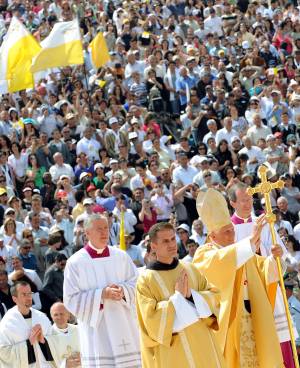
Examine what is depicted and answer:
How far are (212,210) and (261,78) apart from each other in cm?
1593

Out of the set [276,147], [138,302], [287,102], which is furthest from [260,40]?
[138,302]

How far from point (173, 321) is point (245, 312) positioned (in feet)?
5.15

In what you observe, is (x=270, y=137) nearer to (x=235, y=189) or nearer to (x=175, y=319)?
(x=235, y=189)

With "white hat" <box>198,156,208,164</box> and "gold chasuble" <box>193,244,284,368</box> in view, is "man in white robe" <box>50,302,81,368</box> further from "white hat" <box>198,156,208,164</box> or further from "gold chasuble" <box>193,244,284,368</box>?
"white hat" <box>198,156,208,164</box>

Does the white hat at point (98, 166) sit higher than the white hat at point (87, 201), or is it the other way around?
the white hat at point (98, 166)

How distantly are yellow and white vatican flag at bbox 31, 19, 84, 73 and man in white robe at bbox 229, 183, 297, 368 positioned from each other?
39.6 feet

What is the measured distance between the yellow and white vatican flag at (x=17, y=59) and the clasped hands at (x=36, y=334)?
11.2m

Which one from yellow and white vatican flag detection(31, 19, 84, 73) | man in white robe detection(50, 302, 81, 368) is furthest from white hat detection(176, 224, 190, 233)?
A: man in white robe detection(50, 302, 81, 368)

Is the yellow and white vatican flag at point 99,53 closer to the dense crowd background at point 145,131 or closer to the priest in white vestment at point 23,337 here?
the dense crowd background at point 145,131

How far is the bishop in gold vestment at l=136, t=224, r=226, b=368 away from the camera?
10977 millimetres

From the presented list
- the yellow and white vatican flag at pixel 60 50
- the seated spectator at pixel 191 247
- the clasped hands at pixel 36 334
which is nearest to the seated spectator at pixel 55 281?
the seated spectator at pixel 191 247

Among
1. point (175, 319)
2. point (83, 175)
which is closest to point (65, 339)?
point (175, 319)

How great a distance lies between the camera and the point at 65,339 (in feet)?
46.0

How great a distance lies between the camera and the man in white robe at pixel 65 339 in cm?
1386
